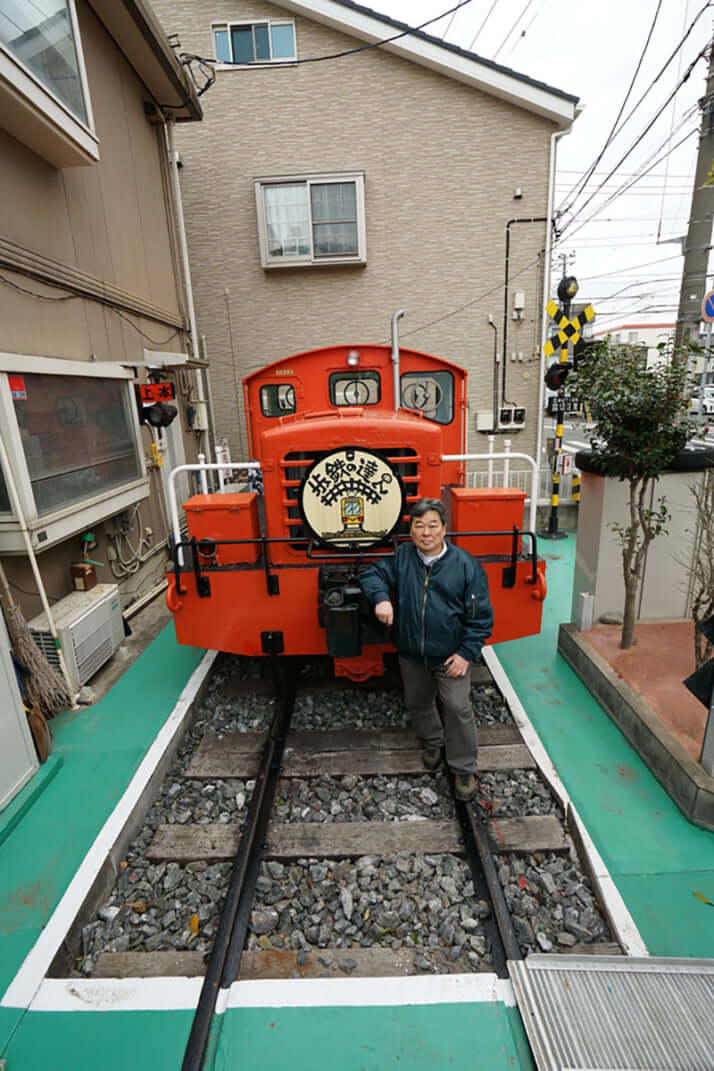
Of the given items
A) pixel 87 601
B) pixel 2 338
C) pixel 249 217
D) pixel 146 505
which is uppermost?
pixel 249 217

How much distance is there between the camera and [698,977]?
6.86ft

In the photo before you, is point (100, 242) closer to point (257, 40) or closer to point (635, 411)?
point (635, 411)

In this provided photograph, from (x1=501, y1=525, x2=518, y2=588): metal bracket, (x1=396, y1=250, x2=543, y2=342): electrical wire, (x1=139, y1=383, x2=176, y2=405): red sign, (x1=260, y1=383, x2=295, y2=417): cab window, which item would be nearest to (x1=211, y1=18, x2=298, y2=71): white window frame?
(x1=396, y1=250, x2=543, y2=342): electrical wire

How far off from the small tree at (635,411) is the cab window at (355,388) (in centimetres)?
191

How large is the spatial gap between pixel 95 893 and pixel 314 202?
34.6 feet

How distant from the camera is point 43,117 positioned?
13.4 feet

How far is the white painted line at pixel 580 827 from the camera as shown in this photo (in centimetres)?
228

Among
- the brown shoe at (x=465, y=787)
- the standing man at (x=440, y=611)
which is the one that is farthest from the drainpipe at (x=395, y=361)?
the brown shoe at (x=465, y=787)

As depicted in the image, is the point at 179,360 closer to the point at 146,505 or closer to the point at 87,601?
the point at 146,505

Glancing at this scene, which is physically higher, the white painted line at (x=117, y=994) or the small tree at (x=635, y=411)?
the small tree at (x=635, y=411)

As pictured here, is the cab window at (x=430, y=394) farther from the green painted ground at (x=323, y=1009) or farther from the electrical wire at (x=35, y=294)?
the electrical wire at (x=35, y=294)

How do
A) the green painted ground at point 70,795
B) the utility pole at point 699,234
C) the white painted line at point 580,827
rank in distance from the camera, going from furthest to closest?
the utility pole at point 699,234 → the green painted ground at point 70,795 → the white painted line at point 580,827

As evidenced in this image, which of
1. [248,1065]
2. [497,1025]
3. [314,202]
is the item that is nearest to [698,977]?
[497,1025]

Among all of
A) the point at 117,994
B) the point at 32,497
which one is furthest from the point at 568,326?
the point at 117,994
